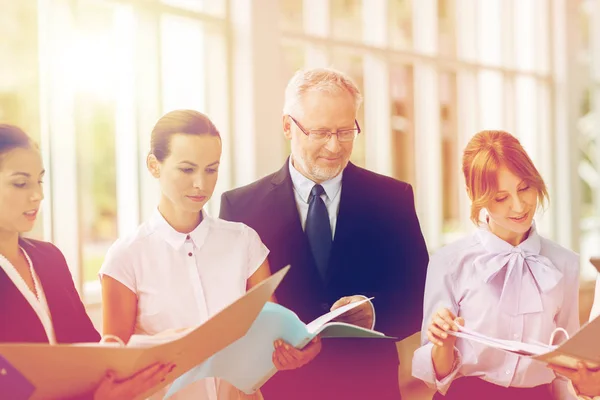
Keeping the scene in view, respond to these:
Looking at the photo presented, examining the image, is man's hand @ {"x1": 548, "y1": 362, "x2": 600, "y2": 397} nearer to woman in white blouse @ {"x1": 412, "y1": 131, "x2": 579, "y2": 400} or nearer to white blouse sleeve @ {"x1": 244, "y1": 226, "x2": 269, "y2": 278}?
woman in white blouse @ {"x1": 412, "y1": 131, "x2": 579, "y2": 400}

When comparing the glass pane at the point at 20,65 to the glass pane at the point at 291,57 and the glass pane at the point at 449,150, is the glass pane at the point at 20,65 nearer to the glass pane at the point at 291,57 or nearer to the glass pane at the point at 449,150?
the glass pane at the point at 291,57

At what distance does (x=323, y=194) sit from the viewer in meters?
1.69

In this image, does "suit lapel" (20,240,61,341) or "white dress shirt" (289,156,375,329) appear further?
"white dress shirt" (289,156,375,329)

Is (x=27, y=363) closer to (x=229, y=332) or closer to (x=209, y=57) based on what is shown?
(x=229, y=332)

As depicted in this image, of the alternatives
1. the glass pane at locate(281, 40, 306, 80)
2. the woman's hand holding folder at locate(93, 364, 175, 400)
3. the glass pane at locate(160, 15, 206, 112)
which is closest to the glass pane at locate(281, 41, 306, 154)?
the glass pane at locate(281, 40, 306, 80)

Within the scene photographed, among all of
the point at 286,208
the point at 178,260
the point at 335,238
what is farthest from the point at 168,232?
the point at 335,238

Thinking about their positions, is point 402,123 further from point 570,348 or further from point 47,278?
point 47,278

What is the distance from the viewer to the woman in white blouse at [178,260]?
4.69ft

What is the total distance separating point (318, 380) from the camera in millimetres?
1709

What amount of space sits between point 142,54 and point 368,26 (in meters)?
1.16

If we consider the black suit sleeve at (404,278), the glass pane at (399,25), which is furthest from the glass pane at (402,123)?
the black suit sleeve at (404,278)

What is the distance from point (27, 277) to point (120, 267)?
0.67ft

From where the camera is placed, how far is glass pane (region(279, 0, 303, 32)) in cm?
208

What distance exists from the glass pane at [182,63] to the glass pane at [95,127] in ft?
0.43
